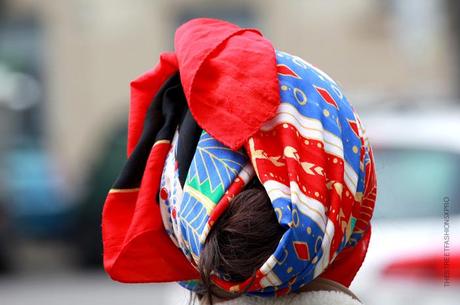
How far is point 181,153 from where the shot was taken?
198cm

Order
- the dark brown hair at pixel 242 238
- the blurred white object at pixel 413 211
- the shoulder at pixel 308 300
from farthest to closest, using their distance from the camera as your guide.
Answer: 1. the blurred white object at pixel 413 211
2. the shoulder at pixel 308 300
3. the dark brown hair at pixel 242 238

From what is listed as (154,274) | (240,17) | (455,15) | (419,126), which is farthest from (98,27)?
(154,274)

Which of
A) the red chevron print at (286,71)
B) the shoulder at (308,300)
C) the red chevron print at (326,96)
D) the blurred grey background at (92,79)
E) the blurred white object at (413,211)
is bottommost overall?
the blurred grey background at (92,79)

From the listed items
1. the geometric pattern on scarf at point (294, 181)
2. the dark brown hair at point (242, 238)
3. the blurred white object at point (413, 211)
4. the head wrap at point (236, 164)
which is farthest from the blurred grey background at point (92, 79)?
the dark brown hair at point (242, 238)

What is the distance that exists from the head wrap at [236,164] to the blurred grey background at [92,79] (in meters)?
8.34

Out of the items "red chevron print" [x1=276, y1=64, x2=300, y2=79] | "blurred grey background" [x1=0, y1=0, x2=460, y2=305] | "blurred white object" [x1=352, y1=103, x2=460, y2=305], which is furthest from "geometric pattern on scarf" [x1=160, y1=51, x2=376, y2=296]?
"blurred grey background" [x1=0, y1=0, x2=460, y2=305]

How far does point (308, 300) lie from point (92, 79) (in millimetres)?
15799

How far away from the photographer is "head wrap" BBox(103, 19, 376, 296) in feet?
6.14

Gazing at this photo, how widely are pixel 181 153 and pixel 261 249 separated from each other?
0.78 ft

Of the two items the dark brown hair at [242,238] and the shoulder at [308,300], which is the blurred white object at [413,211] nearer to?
the shoulder at [308,300]

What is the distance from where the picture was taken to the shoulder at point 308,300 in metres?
1.98

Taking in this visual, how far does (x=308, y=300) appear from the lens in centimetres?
200

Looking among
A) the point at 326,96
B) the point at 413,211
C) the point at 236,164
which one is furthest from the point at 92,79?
the point at 236,164

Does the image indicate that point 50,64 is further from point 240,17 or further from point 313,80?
point 313,80
